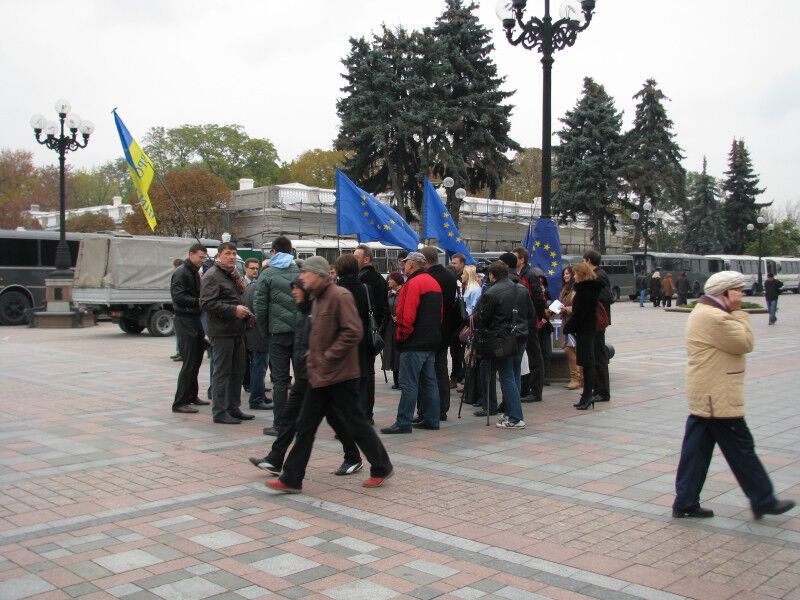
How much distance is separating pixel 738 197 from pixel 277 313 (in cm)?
7075

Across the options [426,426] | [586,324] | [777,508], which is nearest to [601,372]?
[586,324]

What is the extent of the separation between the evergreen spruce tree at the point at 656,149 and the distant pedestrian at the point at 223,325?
161 ft

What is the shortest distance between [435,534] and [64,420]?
5492 millimetres

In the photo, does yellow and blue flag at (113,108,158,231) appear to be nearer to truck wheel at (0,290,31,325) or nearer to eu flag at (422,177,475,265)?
eu flag at (422,177,475,265)

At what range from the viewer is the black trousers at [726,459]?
5277 millimetres

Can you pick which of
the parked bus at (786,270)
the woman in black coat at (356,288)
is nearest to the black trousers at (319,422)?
the woman in black coat at (356,288)

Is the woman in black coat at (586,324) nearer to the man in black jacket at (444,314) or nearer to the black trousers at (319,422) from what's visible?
the man in black jacket at (444,314)

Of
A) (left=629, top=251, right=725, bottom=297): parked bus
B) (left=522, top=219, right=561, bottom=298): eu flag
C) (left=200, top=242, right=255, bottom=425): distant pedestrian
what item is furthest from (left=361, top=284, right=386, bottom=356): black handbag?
(left=629, top=251, right=725, bottom=297): parked bus

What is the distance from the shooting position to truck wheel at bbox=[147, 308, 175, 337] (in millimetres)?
21234

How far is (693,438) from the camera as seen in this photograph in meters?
5.41

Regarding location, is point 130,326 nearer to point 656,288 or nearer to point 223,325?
point 223,325

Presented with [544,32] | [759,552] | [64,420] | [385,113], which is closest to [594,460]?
[759,552]

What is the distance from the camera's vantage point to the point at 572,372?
460 inches

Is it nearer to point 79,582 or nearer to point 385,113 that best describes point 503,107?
point 385,113
